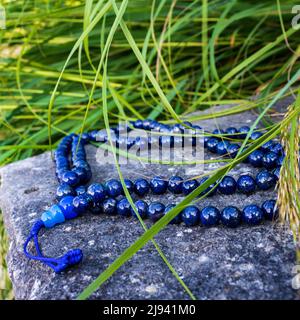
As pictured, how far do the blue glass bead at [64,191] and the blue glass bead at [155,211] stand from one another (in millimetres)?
174

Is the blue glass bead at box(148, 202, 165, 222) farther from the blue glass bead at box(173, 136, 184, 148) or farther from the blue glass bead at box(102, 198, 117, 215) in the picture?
the blue glass bead at box(173, 136, 184, 148)

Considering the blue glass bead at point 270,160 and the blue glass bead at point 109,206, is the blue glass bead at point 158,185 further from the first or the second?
the blue glass bead at point 270,160

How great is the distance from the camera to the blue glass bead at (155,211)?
816 millimetres

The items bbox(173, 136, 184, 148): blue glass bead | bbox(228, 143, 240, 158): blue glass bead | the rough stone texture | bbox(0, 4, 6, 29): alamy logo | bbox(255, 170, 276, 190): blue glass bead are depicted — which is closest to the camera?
the rough stone texture

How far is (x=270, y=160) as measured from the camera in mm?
930

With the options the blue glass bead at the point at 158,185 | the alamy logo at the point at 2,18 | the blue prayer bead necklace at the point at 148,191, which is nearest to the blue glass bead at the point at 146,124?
the blue prayer bead necklace at the point at 148,191

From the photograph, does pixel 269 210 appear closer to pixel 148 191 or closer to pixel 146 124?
pixel 148 191

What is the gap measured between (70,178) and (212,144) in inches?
12.7

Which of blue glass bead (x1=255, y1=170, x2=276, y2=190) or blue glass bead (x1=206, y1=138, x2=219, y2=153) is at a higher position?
blue glass bead (x1=255, y1=170, x2=276, y2=190)

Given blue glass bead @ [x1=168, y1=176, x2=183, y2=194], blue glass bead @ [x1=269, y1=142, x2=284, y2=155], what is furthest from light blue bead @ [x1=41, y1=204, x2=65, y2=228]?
blue glass bead @ [x1=269, y1=142, x2=284, y2=155]

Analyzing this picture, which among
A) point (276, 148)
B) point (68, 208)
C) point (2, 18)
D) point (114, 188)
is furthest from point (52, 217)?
point (2, 18)

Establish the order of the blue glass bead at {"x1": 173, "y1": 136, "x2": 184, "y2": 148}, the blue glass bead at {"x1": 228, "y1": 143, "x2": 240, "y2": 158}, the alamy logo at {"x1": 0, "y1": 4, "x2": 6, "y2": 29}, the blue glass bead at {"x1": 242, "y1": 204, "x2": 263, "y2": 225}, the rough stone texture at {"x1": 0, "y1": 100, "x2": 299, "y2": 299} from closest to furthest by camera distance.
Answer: the rough stone texture at {"x1": 0, "y1": 100, "x2": 299, "y2": 299}
the blue glass bead at {"x1": 242, "y1": 204, "x2": 263, "y2": 225}
the blue glass bead at {"x1": 228, "y1": 143, "x2": 240, "y2": 158}
the blue glass bead at {"x1": 173, "y1": 136, "x2": 184, "y2": 148}
the alamy logo at {"x1": 0, "y1": 4, "x2": 6, "y2": 29}

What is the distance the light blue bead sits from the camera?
83 centimetres
